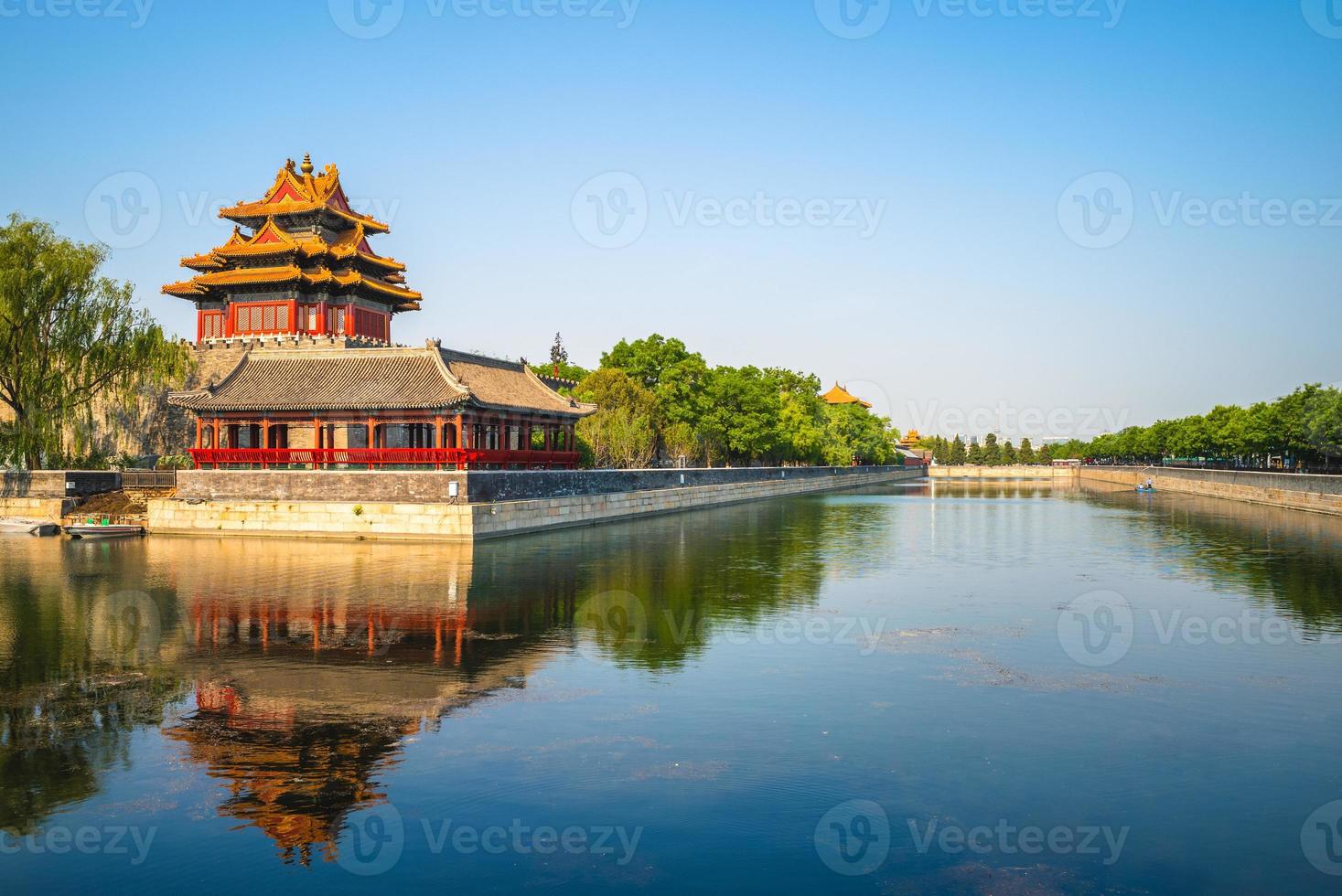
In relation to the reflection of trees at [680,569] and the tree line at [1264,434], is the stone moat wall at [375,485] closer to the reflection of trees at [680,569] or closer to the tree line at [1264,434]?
the reflection of trees at [680,569]

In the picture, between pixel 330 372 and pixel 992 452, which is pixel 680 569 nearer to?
pixel 330 372

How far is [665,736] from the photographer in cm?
1138

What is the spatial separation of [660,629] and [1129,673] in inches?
312

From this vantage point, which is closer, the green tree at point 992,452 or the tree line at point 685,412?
the tree line at point 685,412

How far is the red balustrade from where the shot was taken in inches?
1437

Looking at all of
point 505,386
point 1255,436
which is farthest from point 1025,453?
point 505,386

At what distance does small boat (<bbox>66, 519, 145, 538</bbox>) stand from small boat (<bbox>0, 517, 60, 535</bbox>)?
4.58ft

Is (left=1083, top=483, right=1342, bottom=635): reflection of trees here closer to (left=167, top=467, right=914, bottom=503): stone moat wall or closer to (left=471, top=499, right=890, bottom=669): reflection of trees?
(left=471, top=499, right=890, bottom=669): reflection of trees

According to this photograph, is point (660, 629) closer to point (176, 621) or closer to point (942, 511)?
point (176, 621)

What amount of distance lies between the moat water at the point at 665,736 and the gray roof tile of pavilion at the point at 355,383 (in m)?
15.6

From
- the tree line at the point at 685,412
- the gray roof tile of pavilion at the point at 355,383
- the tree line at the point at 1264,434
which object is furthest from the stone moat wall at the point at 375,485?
the tree line at the point at 1264,434

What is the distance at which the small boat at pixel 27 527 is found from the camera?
121ft

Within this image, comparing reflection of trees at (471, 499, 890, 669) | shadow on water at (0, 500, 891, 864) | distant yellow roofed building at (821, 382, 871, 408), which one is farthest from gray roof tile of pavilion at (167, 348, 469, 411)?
distant yellow roofed building at (821, 382, 871, 408)

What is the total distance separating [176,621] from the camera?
60.1ft
